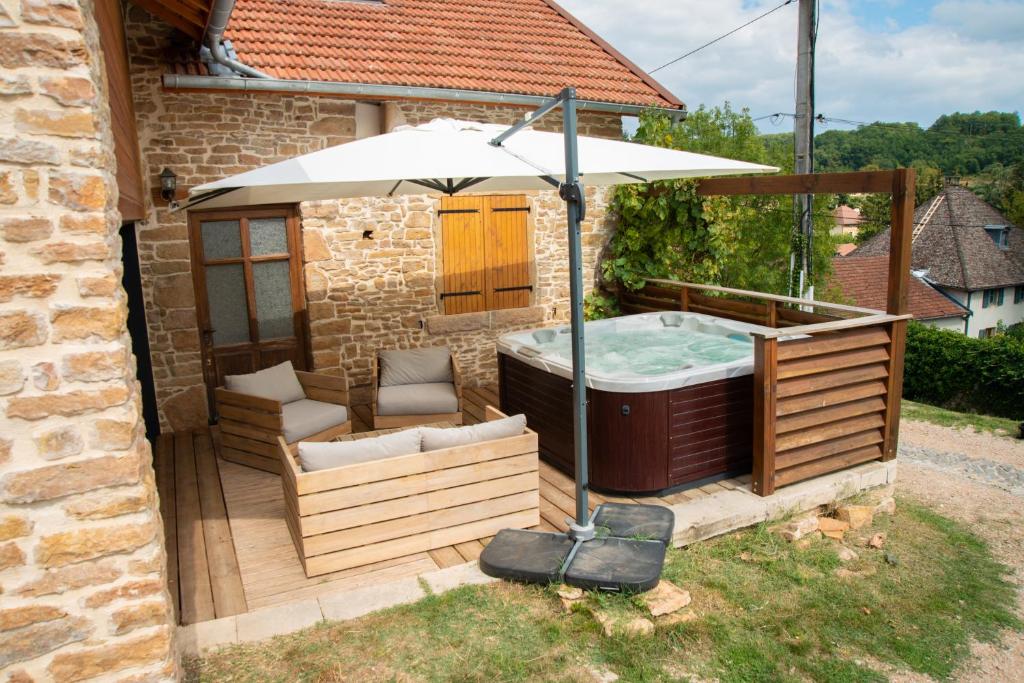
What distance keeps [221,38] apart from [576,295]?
Result: 4.39m

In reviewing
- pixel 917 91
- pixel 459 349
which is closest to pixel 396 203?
pixel 459 349

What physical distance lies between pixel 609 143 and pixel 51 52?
3708 mm

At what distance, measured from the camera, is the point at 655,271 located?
346 inches

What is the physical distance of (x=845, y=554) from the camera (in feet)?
15.4

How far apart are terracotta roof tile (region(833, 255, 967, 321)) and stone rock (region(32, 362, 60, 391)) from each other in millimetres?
27992

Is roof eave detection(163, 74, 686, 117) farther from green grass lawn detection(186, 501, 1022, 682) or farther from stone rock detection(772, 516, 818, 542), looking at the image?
stone rock detection(772, 516, 818, 542)

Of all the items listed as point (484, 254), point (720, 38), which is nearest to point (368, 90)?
point (484, 254)

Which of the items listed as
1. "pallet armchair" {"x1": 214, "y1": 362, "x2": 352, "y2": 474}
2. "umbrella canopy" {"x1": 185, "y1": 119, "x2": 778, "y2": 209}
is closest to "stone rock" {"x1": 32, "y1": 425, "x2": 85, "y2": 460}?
"umbrella canopy" {"x1": 185, "y1": 119, "x2": 778, "y2": 209}

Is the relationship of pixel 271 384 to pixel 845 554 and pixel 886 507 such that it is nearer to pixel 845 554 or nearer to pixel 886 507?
pixel 845 554

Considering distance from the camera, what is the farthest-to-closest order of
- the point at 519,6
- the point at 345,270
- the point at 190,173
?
the point at 519,6 → the point at 345,270 → the point at 190,173

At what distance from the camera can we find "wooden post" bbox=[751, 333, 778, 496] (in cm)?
480

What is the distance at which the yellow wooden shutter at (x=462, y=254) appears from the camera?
8023 mm

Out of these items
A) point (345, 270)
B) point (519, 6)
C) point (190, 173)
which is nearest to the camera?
point (190, 173)

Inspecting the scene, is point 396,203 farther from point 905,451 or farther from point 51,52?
point 905,451
